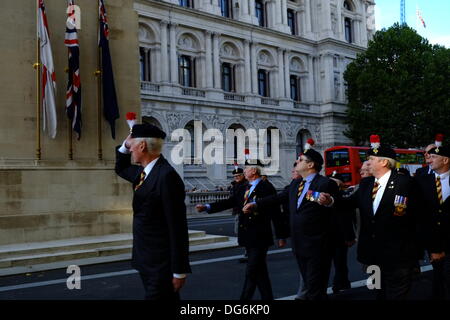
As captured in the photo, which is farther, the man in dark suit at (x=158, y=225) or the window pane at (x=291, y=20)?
the window pane at (x=291, y=20)

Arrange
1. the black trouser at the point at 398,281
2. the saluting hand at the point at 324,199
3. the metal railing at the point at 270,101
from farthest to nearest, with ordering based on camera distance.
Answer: the metal railing at the point at 270,101 → the saluting hand at the point at 324,199 → the black trouser at the point at 398,281

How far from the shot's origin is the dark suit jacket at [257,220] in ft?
20.1

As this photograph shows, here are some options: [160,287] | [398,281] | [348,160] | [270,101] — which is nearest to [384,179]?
[398,281]

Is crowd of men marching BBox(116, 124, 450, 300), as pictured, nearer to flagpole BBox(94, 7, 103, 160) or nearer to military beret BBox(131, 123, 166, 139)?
military beret BBox(131, 123, 166, 139)

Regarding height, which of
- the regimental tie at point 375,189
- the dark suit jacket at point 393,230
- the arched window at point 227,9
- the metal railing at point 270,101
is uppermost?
the arched window at point 227,9

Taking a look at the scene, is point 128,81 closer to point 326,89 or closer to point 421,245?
point 421,245

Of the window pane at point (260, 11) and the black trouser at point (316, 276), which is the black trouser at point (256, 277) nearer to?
the black trouser at point (316, 276)

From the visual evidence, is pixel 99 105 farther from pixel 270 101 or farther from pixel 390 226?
pixel 270 101

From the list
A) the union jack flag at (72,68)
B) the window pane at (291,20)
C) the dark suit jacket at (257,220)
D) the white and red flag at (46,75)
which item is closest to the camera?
the dark suit jacket at (257,220)

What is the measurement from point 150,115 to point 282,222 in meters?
26.2

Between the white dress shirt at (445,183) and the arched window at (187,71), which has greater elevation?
the arched window at (187,71)

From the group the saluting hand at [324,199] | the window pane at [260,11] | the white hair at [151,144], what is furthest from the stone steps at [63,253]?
the window pane at [260,11]

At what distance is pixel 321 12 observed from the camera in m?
44.9
